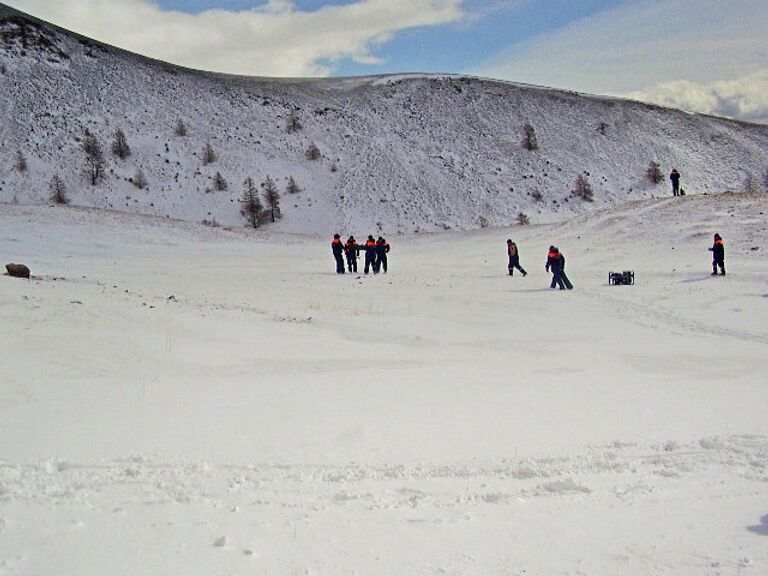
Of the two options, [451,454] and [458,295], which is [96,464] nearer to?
[451,454]

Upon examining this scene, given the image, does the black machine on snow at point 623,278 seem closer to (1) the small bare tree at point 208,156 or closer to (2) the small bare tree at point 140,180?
(2) the small bare tree at point 140,180

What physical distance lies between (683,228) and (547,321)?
18.0 m

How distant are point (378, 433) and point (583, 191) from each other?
53757mm

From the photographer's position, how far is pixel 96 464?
20.0ft

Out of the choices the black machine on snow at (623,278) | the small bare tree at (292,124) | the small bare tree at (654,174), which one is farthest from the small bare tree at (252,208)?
the small bare tree at (654,174)

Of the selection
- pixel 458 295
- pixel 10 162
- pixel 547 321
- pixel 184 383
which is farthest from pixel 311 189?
pixel 184 383

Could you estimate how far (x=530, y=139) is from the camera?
210ft

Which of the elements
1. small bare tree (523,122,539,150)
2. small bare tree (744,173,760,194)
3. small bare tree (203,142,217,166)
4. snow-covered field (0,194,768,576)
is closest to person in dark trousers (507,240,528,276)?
snow-covered field (0,194,768,576)

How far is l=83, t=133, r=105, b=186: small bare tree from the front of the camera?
5000 cm

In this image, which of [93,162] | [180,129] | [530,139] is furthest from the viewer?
[530,139]

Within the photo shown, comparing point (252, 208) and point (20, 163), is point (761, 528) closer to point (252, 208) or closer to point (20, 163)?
point (252, 208)

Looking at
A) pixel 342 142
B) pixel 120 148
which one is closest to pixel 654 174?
pixel 342 142

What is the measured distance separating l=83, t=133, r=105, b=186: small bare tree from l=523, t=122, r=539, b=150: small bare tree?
Answer: 127ft

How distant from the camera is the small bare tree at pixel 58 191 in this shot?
45812 mm
